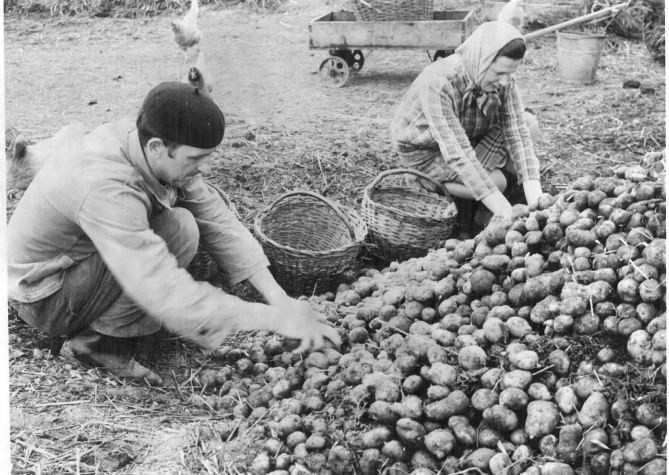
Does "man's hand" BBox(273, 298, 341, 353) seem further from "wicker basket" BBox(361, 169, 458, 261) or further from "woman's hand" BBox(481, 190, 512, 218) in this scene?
"woman's hand" BBox(481, 190, 512, 218)

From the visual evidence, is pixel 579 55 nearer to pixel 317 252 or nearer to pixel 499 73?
pixel 499 73

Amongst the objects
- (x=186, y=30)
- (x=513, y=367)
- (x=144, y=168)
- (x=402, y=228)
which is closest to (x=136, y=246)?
(x=144, y=168)

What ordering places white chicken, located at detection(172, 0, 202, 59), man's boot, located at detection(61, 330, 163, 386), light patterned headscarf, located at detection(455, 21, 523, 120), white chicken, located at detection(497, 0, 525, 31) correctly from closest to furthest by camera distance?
man's boot, located at detection(61, 330, 163, 386), light patterned headscarf, located at detection(455, 21, 523, 120), white chicken, located at detection(172, 0, 202, 59), white chicken, located at detection(497, 0, 525, 31)

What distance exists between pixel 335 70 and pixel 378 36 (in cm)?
51

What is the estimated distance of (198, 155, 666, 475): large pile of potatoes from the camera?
1991 mm

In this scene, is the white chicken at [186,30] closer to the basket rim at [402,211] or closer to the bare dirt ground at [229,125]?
the bare dirt ground at [229,125]

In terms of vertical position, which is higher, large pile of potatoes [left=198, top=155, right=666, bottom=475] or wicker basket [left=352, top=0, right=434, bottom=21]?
wicker basket [left=352, top=0, right=434, bottom=21]

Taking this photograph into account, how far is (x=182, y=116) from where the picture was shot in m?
2.27

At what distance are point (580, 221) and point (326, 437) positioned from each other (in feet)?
3.77

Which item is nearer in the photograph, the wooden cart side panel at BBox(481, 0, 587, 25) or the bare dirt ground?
the bare dirt ground

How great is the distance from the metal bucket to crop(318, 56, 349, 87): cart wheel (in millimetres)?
2012

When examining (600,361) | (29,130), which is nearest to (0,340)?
(600,361)

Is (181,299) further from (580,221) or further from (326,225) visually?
(326,225)

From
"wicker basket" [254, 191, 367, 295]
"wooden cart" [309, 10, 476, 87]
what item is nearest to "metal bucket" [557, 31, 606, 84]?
"wooden cart" [309, 10, 476, 87]
